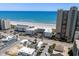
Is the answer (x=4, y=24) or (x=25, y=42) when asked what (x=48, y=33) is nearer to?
(x=25, y=42)

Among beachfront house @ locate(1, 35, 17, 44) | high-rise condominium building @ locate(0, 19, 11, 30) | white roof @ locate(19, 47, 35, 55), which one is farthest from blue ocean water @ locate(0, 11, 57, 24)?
white roof @ locate(19, 47, 35, 55)

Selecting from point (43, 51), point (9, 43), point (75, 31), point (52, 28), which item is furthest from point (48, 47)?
point (9, 43)

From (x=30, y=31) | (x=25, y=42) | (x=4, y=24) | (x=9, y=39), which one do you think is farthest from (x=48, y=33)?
(x=4, y=24)

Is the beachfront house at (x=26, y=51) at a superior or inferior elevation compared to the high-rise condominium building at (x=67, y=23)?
inferior

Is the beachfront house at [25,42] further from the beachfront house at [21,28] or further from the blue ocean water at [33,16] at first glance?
the blue ocean water at [33,16]

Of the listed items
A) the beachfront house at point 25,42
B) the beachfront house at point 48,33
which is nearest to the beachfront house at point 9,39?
the beachfront house at point 25,42

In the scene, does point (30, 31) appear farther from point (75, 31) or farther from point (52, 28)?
point (75, 31)
